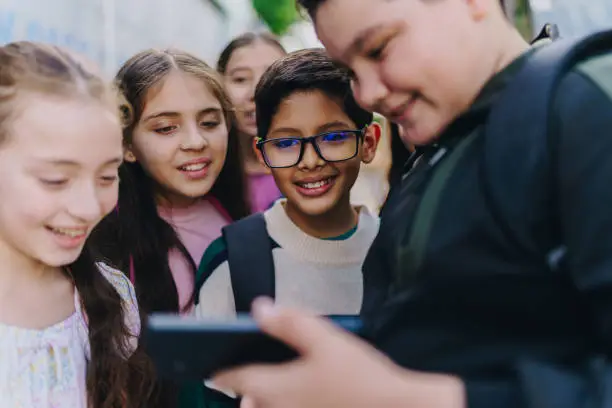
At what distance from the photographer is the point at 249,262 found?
152cm

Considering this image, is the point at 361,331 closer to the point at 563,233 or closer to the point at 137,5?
the point at 563,233

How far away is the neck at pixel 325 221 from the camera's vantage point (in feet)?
5.41

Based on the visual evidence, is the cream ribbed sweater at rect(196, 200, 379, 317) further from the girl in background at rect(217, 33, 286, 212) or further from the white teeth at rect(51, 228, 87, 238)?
the girl in background at rect(217, 33, 286, 212)

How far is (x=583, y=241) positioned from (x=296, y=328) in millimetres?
316

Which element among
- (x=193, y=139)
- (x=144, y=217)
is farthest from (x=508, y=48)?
(x=144, y=217)

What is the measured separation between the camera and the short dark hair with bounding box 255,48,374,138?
1614 mm

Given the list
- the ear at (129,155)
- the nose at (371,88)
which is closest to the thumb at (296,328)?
the nose at (371,88)

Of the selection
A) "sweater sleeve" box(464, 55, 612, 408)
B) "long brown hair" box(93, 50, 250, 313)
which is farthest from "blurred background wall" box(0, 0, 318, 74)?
"sweater sleeve" box(464, 55, 612, 408)

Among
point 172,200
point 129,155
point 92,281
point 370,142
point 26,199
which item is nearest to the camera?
point 26,199

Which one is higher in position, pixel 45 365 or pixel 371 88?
pixel 371 88

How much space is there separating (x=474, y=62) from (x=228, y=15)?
10027 millimetres

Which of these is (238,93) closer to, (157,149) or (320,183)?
(157,149)

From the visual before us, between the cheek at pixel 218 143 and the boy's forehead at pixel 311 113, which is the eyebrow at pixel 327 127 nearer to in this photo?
the boy's forehead at pixel 311 113

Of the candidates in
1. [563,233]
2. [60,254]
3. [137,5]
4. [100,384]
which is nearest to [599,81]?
[563,233]
